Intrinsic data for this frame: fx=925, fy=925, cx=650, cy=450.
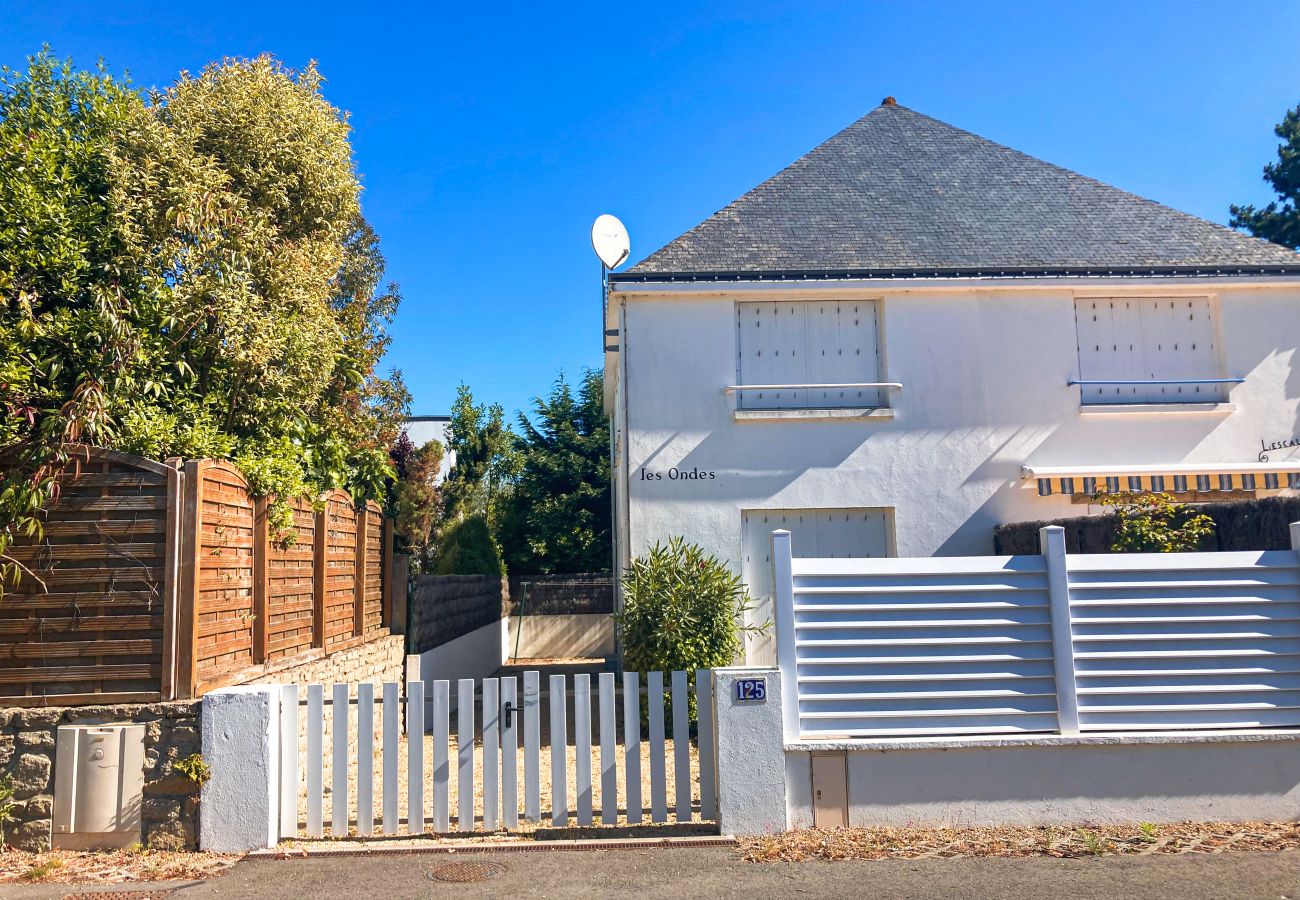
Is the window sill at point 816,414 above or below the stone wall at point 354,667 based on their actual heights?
above

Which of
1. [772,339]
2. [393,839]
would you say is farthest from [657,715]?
[772,339]

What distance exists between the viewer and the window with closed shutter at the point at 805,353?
13.1 meters

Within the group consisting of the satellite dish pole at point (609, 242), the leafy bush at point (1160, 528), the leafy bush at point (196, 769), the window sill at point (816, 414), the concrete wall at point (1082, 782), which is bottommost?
the concrete wall at point (1082, 782)

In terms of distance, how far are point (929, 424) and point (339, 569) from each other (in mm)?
8154

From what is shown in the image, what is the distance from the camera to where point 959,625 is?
23.6ft

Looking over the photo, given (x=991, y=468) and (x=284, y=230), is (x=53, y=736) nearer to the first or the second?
(x=284, y=230)

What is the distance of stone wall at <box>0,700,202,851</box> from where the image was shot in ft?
21.7

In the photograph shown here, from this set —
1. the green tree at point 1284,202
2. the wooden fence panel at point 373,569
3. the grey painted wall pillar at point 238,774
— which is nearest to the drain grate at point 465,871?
the grey painted wall pillar at point 238,774

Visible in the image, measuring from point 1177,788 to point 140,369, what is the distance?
9335mm

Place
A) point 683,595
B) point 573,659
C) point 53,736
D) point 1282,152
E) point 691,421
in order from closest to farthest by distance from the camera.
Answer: point 53,736, point 683,595, point 691,421, point 573,659, point 1282,152

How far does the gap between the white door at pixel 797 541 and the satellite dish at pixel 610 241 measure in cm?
447

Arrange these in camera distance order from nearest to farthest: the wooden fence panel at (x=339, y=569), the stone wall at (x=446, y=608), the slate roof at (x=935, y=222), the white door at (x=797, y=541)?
1. the wooden fence panel at (x=339, y=569)
2. the white door at (x=797, y=541)
3. the stone wall at (x=446, y=608)
4. the slate roof at (x=935, y=222)

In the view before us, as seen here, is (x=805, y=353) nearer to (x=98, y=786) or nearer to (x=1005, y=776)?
(x=1005, y=776)

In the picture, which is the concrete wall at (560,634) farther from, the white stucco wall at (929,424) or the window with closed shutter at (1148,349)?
the window with closed shutter at (1148,349)
